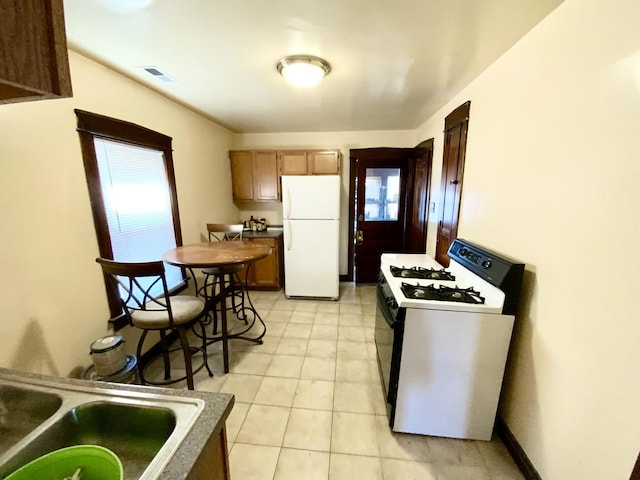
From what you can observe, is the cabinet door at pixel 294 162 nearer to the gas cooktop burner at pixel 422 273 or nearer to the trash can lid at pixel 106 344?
the gas cooktop burner at pixel 422 273

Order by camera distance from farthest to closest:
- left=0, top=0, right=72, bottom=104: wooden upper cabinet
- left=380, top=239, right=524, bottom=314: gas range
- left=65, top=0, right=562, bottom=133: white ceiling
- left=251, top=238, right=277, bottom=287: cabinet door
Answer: left=251, top=238, right=277, bottom=287: cabinet door
left=380, top=239, right=524, bottom=314: gas range
left=65, top=0, right=562, bottom=133: white ceiling
left=0, top=0, right=72, bottom=104: wooden upper cabinet

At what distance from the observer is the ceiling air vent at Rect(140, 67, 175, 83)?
76.7 inches

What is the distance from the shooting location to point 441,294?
1.59m

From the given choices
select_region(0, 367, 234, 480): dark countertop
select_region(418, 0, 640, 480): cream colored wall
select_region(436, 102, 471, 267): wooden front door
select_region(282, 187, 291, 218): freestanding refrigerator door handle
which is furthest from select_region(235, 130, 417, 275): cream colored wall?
select_region(0, 367, 234, 480): dark countertop

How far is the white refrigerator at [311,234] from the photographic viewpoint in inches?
134

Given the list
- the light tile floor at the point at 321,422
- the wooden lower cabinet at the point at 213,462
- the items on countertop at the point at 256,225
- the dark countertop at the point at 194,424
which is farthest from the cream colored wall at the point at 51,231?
the items on countertop at the point at 256,225

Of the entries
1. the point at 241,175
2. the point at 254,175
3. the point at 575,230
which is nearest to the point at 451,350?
the point at 575,230

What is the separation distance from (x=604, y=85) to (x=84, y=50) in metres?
2.79

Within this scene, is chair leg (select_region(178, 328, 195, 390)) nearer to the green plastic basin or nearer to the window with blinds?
the window with blinds

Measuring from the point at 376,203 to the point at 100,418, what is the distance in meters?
3.79

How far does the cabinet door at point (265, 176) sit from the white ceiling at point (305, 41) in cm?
138

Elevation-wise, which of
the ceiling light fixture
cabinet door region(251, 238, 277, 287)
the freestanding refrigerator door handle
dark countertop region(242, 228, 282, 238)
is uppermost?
the ceiling light fixture

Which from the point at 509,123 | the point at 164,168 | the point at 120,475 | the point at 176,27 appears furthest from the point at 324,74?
the point at 120,475

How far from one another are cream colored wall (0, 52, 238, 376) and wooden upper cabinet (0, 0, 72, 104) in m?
1.29
